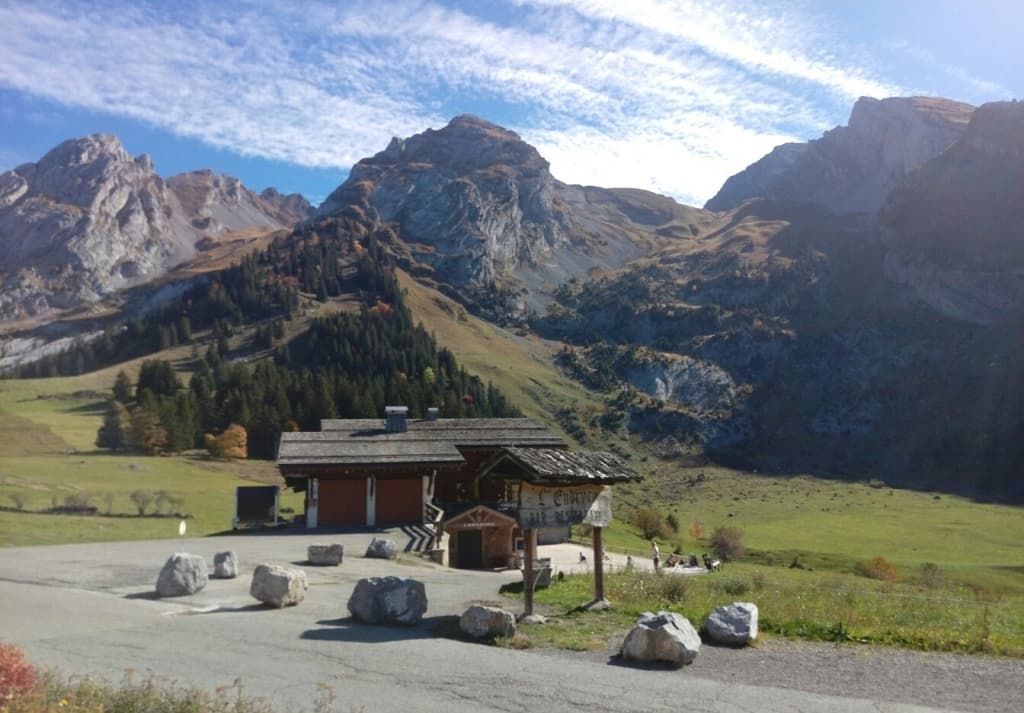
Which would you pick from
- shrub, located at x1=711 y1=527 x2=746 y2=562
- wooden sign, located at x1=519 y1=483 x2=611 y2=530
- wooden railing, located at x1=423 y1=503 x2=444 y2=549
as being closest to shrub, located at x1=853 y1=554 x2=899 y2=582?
shrub, located at x1=711 y1=527 x2=746 y2=562

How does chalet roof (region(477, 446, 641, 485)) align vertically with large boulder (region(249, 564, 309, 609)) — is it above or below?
above

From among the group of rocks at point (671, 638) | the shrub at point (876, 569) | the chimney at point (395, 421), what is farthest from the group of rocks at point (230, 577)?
the shrub at point (876, 569)

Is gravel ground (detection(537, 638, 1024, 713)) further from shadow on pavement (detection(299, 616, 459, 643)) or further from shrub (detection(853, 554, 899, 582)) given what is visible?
shrub (detection(853, 554, 899, 582))

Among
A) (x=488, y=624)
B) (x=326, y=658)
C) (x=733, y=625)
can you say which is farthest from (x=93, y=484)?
(x=733, y=625)

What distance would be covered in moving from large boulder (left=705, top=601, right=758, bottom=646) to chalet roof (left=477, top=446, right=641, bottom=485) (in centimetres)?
453

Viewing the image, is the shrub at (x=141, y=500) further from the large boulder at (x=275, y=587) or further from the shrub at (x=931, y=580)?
the shrub at (x=931, y=580)

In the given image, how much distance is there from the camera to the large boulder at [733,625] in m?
13.8

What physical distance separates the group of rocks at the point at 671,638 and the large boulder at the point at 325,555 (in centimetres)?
1551

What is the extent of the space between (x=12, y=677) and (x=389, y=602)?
8.95m

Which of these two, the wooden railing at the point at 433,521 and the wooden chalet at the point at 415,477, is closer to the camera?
the wooden chalet at the point at 415,477

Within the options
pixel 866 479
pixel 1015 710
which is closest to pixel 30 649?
pixel 1015 710

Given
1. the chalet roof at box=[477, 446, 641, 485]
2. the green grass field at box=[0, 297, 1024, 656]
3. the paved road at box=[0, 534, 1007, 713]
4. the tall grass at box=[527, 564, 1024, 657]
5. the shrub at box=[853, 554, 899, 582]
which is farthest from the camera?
the shrub at box=[853, 554, 899, 582]

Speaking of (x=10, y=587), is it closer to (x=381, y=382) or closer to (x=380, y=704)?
(x=380, y=704)

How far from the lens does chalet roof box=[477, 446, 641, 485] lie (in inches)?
677
